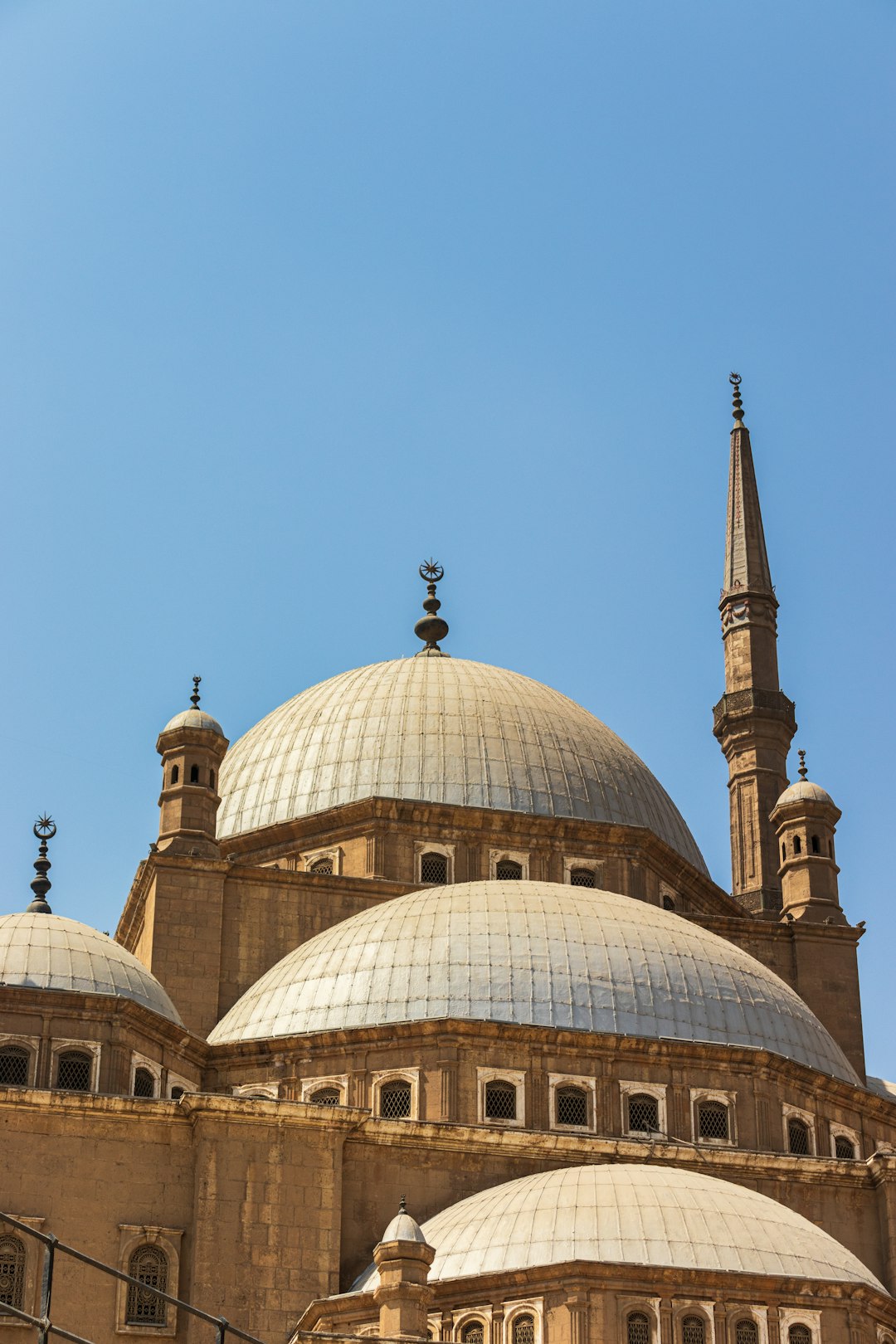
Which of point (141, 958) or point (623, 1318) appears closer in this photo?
point (623, 1318)

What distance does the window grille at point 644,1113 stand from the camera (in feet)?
95.8

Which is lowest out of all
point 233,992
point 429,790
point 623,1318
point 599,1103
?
point 623,1318

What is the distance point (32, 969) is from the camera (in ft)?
94.8

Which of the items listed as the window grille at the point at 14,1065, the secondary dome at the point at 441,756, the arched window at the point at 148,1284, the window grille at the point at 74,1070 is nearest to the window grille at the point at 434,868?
the secondary dome at the point at 441,756

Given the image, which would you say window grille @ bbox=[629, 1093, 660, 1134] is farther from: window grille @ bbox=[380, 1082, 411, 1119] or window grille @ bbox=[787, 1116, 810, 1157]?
window grille @ bbox=[380, 1082, 411, 1119]

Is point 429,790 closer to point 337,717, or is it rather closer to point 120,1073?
point 337,717

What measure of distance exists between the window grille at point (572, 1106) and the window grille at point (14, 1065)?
6407 millimetres

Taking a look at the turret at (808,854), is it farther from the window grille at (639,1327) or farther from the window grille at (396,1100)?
the window grille at (639,1327)

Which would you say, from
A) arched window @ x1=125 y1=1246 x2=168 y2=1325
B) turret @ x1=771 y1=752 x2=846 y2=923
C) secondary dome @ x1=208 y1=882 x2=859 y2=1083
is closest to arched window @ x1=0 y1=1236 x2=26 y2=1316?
arched window @ x1=125 y1=1246 x2=168 y2=1325

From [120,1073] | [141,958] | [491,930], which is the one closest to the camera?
[120,1073]

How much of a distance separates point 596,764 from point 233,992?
7650 mm

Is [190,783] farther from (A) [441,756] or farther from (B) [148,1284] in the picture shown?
(B) [148,1284]

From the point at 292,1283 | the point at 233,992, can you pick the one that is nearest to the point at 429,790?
the point at 233,992

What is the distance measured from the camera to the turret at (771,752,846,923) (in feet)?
121
